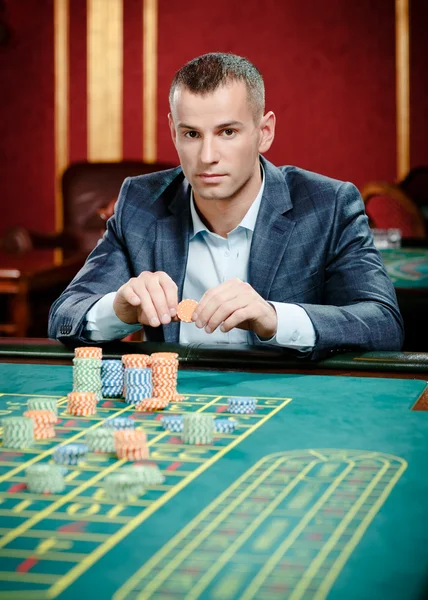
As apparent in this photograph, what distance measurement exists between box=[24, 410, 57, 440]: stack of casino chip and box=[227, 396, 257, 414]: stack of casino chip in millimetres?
301

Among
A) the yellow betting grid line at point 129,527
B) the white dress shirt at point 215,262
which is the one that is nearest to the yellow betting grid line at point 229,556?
the yellow betting grid line at point 129,527

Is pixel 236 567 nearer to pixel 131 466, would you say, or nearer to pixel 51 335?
pixel 131 466

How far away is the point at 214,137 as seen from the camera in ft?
7.48

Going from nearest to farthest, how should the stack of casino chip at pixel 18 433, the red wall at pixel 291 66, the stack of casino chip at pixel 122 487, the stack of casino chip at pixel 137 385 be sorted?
the stack of casino chip at pixel 122 487 < the stack of casino chip at pixel 18 433 < the stack of casino chip at pixel 137 385 < the red wall at pixel 291 66

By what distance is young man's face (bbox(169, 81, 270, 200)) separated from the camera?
Result: 227 centimetres

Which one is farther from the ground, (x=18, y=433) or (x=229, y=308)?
(x=229, y=308)

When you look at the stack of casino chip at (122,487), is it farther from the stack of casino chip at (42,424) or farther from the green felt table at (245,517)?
the stack of casino chip at (42,424)

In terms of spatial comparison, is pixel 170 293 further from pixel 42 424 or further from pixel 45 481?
pixel 45 481

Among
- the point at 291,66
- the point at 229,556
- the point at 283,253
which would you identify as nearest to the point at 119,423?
the point at 229,556

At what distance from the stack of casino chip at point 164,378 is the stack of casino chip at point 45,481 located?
0.56 meters

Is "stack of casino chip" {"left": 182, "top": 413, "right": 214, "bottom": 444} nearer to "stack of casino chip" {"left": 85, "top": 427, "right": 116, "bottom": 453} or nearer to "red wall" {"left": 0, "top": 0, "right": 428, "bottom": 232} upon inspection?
"stack of casino chip" {"left": 85, "top": 427, "right": 116, "bottom": 453}

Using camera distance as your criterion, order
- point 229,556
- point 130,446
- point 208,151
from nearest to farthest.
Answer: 1. point 229,556
2. point 130,446
3. point 208,151

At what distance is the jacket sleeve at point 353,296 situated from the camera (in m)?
2.09

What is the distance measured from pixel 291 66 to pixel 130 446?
19.6ft
